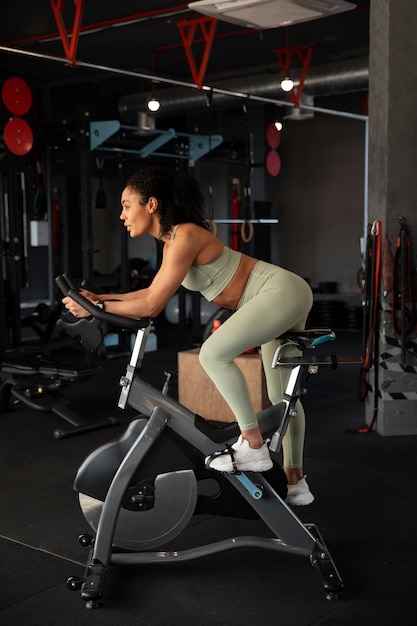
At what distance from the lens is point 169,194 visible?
2639 mm

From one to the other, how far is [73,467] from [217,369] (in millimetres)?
1734

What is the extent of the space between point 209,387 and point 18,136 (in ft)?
9.64

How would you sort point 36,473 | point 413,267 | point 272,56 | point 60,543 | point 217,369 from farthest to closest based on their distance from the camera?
point 272,56 → point 413,267 → point 36,473 → point 60,543 → point 217,369

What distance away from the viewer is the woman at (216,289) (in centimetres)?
252

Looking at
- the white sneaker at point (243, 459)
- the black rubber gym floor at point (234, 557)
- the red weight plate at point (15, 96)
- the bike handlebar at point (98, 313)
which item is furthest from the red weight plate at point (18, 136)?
the white sneaker at point (243, 459)

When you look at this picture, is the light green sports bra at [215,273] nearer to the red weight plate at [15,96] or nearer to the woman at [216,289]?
the woman at [216,289]

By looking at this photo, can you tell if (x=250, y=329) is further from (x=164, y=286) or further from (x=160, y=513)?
(x=160, y=513)

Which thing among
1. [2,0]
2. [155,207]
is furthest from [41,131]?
[155,207]

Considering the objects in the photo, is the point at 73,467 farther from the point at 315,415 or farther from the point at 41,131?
the point at 41,131

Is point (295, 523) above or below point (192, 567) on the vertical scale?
above

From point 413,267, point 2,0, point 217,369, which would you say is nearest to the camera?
point 217,369

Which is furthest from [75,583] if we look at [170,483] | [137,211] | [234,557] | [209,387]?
[209,387]

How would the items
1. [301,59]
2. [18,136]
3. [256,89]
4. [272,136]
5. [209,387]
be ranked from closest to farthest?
[209,387] < [18,136] < [272,136] < [301,59] < [256,89]

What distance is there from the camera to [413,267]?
447 cm
